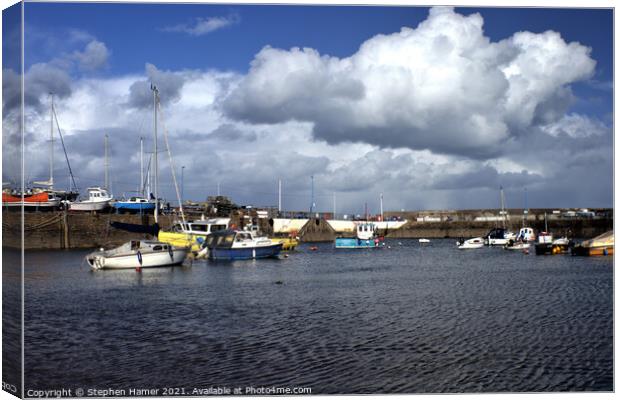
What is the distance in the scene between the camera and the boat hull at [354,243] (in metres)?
78.4

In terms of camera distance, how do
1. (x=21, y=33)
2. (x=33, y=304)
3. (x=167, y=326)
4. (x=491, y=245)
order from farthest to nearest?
(x=491, y=245) < (x=33, y=304) < (x=167, y=326) < (x=21, y=33)

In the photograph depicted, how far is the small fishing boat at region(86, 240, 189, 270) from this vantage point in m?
40.0

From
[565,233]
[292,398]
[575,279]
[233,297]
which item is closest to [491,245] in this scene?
[565,233]

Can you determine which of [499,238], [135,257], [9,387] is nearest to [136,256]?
[135,257]

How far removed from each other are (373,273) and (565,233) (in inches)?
2811

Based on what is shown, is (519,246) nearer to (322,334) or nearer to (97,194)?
(97,194)

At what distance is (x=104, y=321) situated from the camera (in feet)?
67.6

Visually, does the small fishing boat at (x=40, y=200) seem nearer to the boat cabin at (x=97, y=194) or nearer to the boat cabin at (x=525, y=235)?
the boat cabin at (x=97, y=194)

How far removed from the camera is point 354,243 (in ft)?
259

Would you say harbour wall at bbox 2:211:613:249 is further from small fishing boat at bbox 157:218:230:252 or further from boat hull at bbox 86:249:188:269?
boat hull at bbox 86:249:188:269

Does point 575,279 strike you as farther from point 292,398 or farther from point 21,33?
point 21,33

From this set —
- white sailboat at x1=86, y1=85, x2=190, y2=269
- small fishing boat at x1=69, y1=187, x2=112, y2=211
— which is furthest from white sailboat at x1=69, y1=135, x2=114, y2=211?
white sailboat at x1=86, y1=85, x2=190, y2=269

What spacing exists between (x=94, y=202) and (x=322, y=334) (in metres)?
59.3

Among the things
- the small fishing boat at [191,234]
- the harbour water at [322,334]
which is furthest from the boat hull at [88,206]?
the harbour water at [322,334]
